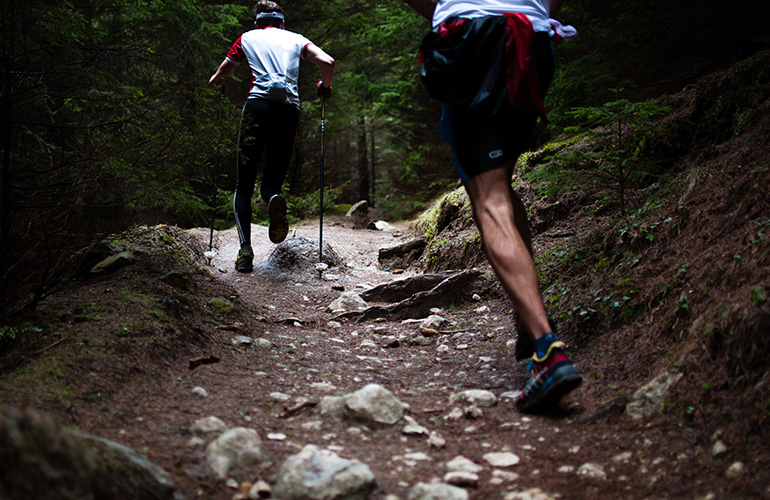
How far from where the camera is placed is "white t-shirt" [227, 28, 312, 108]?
504cm

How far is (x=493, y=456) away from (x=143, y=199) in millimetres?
3066

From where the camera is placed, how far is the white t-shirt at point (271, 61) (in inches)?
198

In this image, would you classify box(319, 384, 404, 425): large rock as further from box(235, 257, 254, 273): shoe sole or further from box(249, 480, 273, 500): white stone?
box(235, 257, 254, 273): shoe sole

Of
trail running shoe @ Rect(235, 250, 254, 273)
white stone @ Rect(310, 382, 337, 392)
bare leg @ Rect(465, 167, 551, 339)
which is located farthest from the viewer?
trail running shoe @ Rect(235, 250, 254, 273)

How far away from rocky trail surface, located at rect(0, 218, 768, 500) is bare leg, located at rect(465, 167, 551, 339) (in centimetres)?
42

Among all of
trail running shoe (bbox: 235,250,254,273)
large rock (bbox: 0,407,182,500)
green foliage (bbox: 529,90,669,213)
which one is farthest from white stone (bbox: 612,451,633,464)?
trail running shoe (bbox: 235,250,254,273)

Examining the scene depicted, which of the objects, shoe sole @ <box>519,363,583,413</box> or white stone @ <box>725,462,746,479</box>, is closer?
white stone @ <box>725,462,746,479</box>

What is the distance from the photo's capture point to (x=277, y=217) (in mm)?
5191

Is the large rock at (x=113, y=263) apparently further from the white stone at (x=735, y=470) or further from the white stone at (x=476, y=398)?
the white stone at (x=735, y=470)

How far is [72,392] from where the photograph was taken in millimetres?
1844

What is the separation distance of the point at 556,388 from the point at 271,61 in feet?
14.6

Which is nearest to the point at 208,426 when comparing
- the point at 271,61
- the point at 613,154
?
the point at 613,154

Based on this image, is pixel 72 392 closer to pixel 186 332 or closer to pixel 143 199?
pixel 186 332

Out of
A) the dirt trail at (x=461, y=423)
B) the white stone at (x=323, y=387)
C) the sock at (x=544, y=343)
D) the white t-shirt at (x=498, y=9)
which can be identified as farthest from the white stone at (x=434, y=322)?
the white t-shirt at (x=498, y=9)
